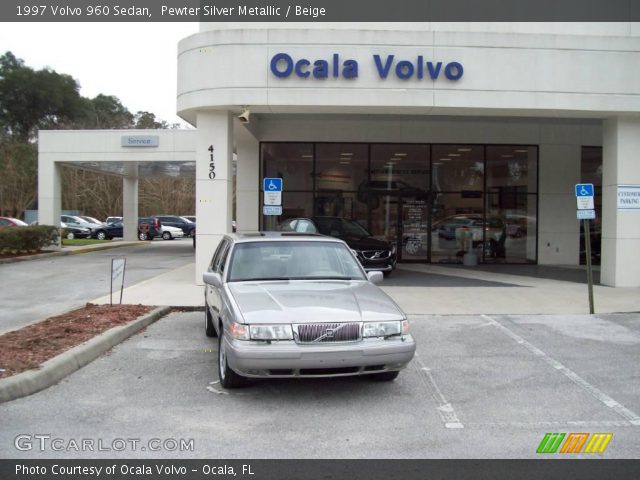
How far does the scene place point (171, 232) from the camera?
41.4 metres

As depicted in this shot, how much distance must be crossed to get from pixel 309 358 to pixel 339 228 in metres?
11.5

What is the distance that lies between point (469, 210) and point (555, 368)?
531 inches

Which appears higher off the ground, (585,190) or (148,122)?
(148,122)

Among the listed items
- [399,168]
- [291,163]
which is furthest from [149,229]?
[399,168]

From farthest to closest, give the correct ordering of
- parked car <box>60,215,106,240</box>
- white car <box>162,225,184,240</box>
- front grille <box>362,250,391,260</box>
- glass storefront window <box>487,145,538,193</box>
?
white car <box>162,225,184,240</box>
parked car <box>60,215,106,240</box>
glass storefront window <box>487,145,538,193</box>
front grille <box>362,250,391,260</box>

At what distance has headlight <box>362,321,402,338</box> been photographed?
5.48 metres

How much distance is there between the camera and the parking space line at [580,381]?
545 centimetres

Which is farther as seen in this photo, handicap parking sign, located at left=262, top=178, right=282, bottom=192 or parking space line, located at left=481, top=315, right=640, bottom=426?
handicap parking sign, located at left=262, top=178, right=282, bottom=192

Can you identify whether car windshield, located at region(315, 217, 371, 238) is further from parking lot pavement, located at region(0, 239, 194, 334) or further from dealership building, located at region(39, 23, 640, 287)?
parking lot pavement, located at region(0, 239, 194, 334)

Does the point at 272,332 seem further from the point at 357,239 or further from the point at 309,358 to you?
the point at 357,239

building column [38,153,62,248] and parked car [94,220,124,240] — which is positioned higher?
building column [38,153,62,248]

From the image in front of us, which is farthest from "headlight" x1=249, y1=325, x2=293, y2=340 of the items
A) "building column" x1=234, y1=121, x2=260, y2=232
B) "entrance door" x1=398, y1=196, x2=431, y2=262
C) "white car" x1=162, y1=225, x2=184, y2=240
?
"white car" x1=162, y1=225, x2=184, y2=240

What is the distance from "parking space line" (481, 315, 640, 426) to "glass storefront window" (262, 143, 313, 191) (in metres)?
11.6

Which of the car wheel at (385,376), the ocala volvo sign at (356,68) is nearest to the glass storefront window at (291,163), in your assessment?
the ocala volvo sign at (356,68)
